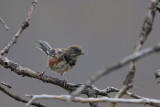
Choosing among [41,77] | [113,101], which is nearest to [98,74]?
[113,101]

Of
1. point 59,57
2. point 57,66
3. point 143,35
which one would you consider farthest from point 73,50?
point 143,35

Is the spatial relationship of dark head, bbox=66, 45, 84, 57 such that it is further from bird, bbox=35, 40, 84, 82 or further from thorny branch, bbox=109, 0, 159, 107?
thorny branch, bbox=109, 0, 159, 107

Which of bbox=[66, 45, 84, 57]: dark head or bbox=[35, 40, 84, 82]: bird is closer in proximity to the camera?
bbox=[35, 40, 84, 82]: bird

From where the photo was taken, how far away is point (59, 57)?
14.4 ft

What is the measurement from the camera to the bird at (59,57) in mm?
4078

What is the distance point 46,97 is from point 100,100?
14 cm

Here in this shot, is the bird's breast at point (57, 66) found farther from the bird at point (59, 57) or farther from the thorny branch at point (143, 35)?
the thorny branch at point (143, 35)

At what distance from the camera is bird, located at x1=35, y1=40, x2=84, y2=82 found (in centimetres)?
408

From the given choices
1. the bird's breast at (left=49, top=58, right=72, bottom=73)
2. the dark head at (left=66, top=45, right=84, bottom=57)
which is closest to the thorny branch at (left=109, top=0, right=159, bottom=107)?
the bird's breast at (left=49, top=58, right=72, bottom=73)

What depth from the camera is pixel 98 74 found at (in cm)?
61

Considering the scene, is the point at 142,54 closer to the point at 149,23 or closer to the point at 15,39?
the point at 149,23

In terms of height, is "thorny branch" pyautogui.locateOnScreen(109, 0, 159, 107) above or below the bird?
below

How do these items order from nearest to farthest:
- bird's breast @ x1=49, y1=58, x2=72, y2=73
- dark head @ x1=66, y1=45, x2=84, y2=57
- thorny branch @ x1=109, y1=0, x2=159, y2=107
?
1. thorny branch @ x1=109, y1=0, x2=159, y2=107
2. bird's breast @ x1=49, y1=58, x2=72, y2=73
3. dark head @ x1=66, y1=45, x2=84, y2=57

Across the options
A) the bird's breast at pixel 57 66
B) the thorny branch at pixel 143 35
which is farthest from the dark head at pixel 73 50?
the thorny branch at pixel 143 35
